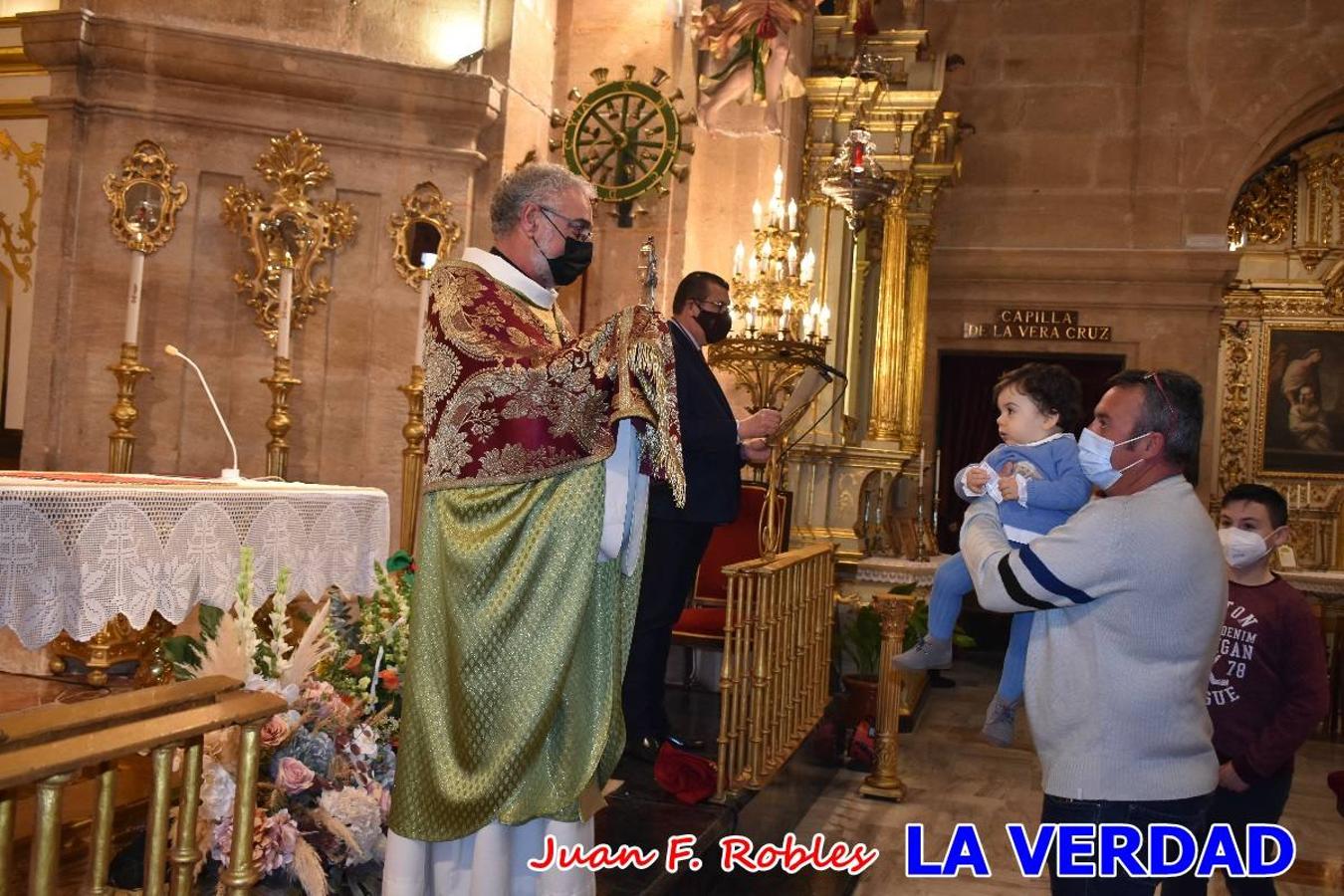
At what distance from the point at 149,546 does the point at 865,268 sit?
644 centimetres

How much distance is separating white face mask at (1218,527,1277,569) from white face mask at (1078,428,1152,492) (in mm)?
954

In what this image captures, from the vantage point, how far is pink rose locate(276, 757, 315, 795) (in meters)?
2.78

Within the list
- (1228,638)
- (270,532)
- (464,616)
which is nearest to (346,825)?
(464,616)

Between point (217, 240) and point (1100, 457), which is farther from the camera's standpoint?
point (217, 240)

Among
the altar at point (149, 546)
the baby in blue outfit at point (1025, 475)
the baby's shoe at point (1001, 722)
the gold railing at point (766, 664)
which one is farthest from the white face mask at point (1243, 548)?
the altar at point (149, 546)

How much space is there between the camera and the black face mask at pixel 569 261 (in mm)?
2898

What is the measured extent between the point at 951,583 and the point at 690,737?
91.6 inches

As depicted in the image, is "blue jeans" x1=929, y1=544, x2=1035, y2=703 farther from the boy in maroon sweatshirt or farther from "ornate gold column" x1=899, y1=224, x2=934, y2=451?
"ornate gold column" x1=899, y1=224, x2=934, y2=451

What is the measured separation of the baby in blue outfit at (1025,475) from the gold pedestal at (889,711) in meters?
A: 2.90

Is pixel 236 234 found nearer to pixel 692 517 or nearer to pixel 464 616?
pixel 692 517

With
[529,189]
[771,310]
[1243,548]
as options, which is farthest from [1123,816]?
[771,310]

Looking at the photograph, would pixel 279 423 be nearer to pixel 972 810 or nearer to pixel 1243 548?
pixel 972 810

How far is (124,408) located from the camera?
16.5 ft

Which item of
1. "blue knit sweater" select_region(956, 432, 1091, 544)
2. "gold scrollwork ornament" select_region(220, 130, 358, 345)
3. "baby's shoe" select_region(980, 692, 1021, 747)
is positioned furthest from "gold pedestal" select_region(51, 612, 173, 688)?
"blue knit sweater" select_region(956, 432, 1091, 544)
